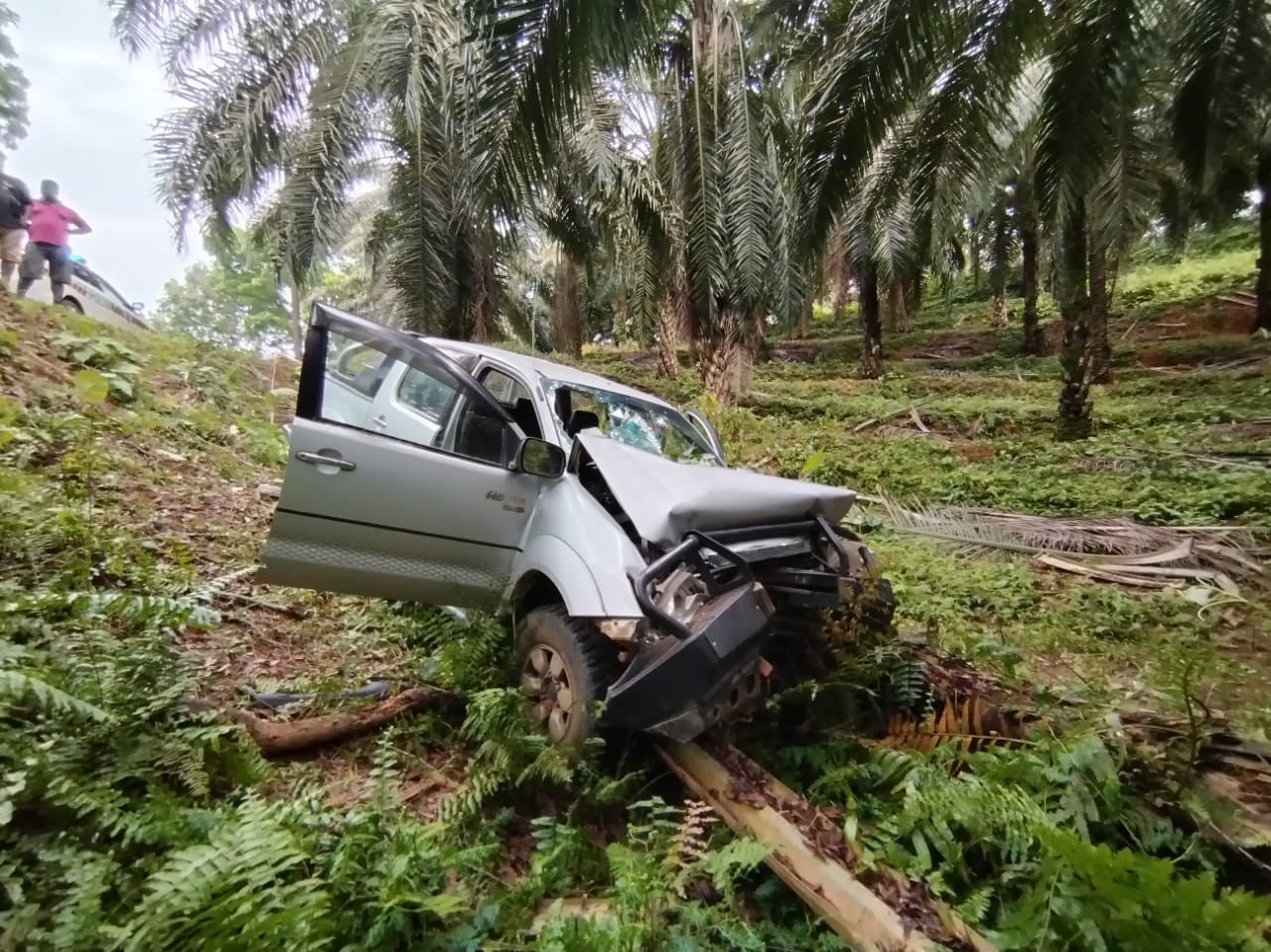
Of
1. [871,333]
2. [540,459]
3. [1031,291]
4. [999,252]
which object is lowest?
[540,459]

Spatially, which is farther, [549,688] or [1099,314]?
[1099,314]

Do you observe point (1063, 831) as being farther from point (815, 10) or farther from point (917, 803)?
point (815, 10)

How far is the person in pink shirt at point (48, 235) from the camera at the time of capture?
789 cm

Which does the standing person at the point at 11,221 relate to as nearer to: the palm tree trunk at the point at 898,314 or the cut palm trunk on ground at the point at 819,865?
the cut palm trunk on ground at the point at 819,865

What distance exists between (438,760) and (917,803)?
83.0 inches

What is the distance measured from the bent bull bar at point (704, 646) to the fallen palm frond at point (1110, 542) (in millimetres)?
3327

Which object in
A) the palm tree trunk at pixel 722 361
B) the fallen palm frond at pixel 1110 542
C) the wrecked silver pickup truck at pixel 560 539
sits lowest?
the fallen palm frond at pixel 1110 542

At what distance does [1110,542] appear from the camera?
210 inches

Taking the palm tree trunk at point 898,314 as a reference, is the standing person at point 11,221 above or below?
below

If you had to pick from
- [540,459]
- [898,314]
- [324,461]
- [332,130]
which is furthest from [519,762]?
[898,314]

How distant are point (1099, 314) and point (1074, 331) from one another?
323 centimetres

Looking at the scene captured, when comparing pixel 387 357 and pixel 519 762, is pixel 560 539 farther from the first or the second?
pixel 387 357

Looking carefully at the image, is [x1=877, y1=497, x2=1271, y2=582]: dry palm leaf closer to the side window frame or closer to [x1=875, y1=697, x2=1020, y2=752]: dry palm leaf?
[x1=875, y1=697, x2=1020, y2=752]: dry palm leaf

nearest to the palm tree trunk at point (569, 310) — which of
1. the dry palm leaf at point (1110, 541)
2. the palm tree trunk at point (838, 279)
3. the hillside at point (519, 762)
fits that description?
the palm tree trunk at point (838, 279)
